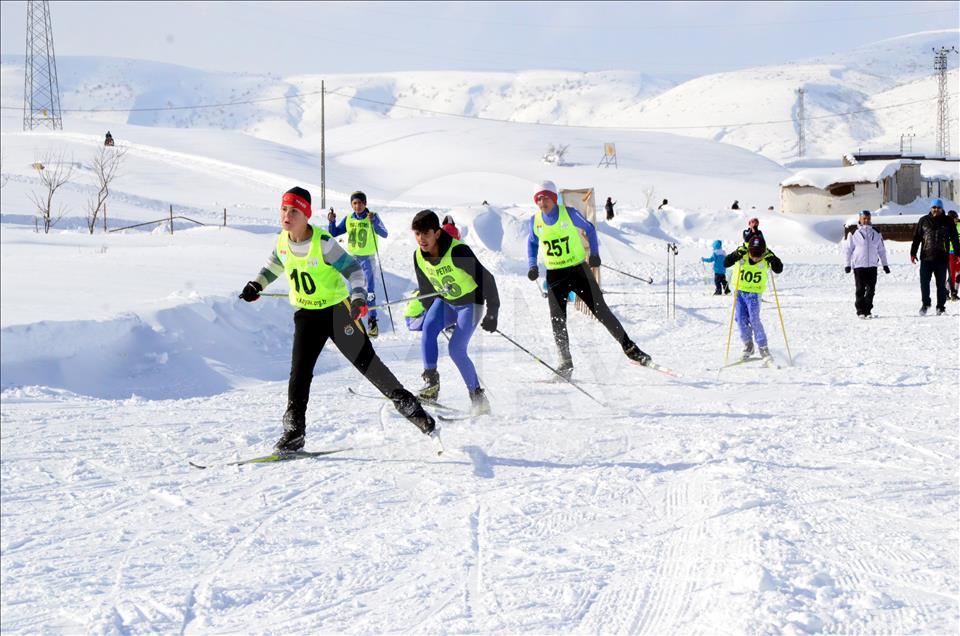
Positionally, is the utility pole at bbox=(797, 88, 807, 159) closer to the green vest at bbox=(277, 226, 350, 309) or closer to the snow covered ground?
the snow covered ground

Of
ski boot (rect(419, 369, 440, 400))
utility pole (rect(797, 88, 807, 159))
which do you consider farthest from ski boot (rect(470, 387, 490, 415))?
utility pole (rect(797, 88, 807, 159))

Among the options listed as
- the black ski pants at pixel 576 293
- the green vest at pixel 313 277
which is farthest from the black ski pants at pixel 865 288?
the green vest at pixel 313 277

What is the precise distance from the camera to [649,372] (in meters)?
9.86

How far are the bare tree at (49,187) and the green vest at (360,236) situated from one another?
14.8 meters

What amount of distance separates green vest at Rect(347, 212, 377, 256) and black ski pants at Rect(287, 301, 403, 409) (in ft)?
19.3

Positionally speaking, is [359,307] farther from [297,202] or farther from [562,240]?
[562,240]

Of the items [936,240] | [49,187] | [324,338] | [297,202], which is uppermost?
[49,187]

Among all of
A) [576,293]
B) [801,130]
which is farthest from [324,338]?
[801,130]

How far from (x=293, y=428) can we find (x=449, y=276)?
166 cm

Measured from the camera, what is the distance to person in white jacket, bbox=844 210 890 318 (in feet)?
47.1

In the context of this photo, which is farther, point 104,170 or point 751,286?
point 104,170

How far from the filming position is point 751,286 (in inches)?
398

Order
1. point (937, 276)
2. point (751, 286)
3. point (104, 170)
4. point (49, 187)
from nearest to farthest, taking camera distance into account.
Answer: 1. point (751, 286)
2. point (937, 276)
3. point (49, 187)
4. point (104, 170)

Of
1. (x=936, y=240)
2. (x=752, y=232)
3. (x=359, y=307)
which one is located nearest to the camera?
(x=359, y=307)
